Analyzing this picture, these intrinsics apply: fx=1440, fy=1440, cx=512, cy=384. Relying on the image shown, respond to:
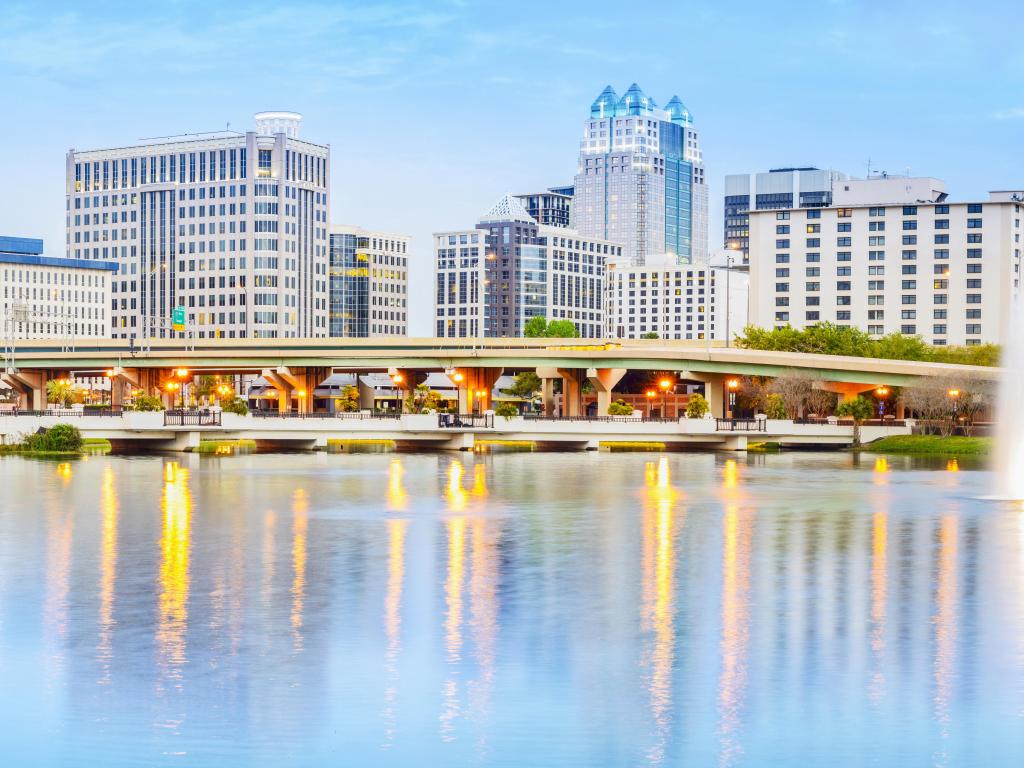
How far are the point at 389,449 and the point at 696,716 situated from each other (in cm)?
9924

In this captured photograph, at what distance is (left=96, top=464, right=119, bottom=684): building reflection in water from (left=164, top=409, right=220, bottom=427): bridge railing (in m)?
29.4

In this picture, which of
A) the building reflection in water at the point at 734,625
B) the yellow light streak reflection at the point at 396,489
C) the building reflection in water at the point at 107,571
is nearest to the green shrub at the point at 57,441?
the yellow light streak reflection at the point at 396,489

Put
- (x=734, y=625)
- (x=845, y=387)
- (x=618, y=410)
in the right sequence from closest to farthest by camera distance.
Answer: (x=734, y=625), (x=618, y=410), (x=845, y=387)

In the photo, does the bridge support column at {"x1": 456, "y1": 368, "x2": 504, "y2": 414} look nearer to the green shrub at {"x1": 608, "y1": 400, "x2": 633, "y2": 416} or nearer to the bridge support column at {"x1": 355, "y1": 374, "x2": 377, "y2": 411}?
the bridge support column at {"x1": 355, "y1": 374, "x2": 377, "y2": 411}

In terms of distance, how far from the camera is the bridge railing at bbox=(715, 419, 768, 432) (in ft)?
390

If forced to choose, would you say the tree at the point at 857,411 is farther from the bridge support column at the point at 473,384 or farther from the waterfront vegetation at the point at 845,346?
the bridge support column at the point at 473,384

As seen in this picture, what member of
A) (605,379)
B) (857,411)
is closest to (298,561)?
(857,411)

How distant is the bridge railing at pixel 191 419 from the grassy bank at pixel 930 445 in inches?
2095

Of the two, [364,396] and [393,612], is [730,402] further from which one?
[393,612]

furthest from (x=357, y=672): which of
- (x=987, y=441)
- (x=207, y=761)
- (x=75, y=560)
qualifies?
(x=987, y=441)

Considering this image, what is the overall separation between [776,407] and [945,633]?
97.3m

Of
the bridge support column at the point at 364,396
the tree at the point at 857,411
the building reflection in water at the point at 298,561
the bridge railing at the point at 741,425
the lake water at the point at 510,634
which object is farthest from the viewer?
the bridge support column at the point at 364,396

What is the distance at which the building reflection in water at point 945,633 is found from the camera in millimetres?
26641

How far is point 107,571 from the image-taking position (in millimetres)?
45344
